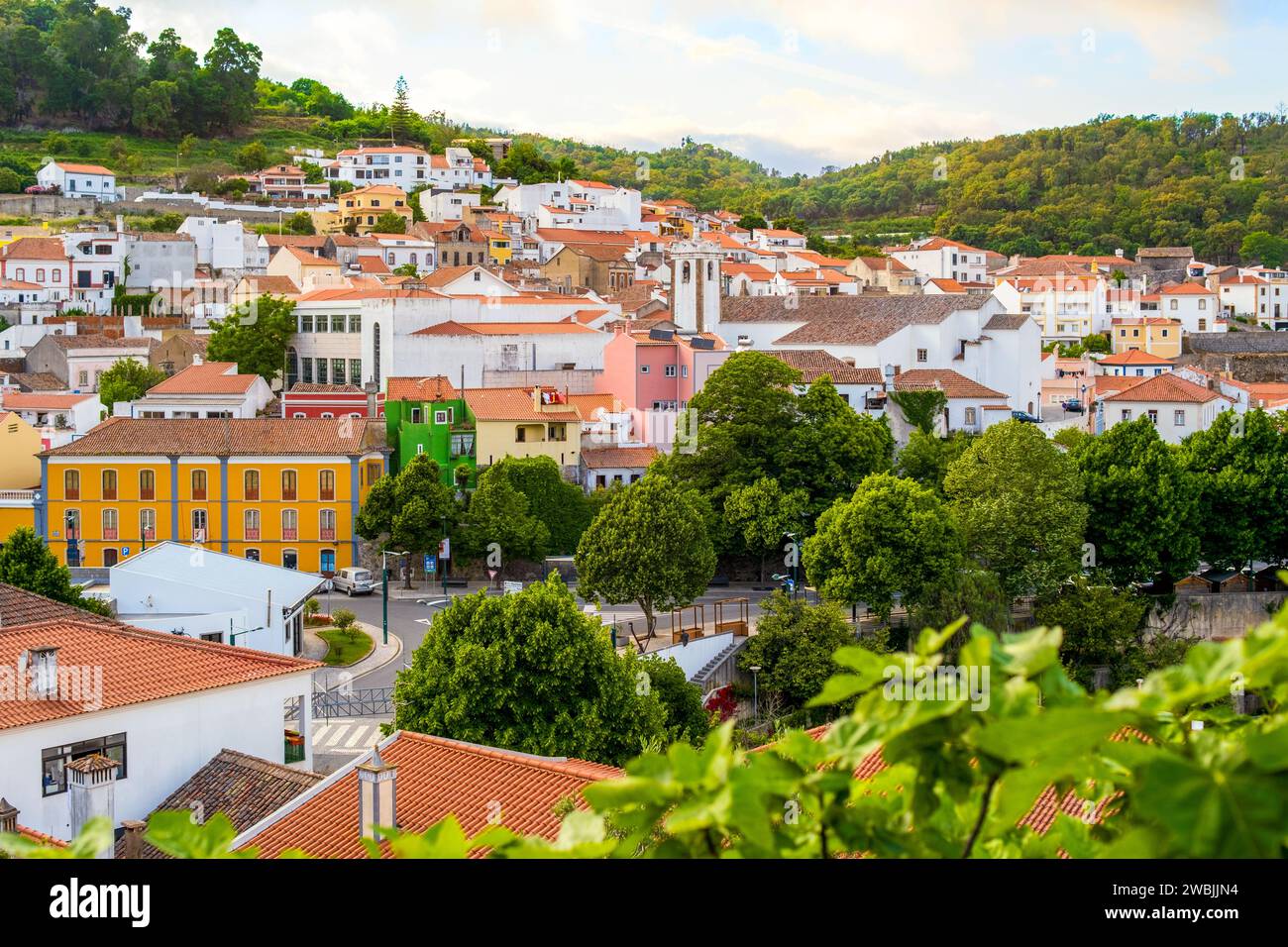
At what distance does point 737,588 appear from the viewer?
32031 mm

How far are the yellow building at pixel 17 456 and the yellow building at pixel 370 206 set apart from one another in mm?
36976

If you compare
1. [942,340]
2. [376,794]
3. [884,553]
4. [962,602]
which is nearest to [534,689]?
[376,794]

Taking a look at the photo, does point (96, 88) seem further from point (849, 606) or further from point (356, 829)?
point (356, 829)

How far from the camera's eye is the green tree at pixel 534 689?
683 inches

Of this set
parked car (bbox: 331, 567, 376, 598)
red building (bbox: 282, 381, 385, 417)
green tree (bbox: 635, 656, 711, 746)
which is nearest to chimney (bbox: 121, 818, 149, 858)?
green tree (bbox: 635, 656, 711, 746)

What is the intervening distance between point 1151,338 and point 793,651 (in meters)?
40.4

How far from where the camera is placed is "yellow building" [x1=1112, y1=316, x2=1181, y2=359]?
60.4 metres

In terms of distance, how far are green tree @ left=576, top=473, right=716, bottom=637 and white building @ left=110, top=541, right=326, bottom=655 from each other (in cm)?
521

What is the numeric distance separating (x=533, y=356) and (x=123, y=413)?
33.1 feet

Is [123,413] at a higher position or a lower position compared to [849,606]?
higher

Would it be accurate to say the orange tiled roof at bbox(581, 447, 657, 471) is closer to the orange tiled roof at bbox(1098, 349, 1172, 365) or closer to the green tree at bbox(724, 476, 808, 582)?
the green tree at bbox(724, 476, 808, 582)

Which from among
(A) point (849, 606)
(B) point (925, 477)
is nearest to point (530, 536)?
(A) point (849, 606)

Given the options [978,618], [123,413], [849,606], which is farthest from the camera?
[123,413]
